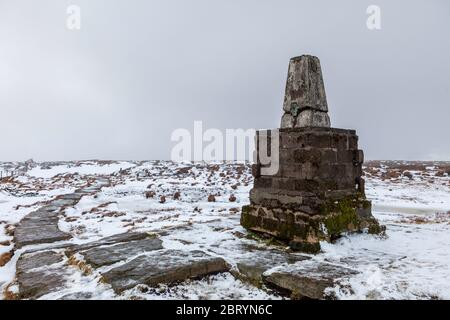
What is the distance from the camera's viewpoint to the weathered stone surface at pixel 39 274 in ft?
11.7

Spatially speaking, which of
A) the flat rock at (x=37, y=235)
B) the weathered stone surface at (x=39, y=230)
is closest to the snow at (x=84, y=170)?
the weathered stone surface at (x=39, y=230)

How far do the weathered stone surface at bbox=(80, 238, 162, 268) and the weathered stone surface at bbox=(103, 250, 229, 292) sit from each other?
289 millimetres

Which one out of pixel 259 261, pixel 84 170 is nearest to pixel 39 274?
pixel 259 261

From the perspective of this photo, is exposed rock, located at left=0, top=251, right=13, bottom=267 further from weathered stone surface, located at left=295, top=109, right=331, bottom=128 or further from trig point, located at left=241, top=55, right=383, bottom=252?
weathered stone surface, located at left=295, top=109, right=331, bottom=128

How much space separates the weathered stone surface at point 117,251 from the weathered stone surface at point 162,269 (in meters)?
0.29

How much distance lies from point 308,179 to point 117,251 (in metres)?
3.24

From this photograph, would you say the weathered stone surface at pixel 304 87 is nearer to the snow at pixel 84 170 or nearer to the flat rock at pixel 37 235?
the flat rock at pixel 37 235

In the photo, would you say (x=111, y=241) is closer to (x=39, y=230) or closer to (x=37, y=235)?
(x=37, y=235)

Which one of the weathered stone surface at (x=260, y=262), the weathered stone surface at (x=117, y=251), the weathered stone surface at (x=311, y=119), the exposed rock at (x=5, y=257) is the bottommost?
the exposed rock at (x=5, y=257)

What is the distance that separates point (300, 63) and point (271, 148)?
1648mm

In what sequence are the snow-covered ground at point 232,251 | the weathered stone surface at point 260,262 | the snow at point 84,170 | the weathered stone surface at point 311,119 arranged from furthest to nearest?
1. the snow at point 84,170
2. the weathered stone surface at point 311,119
3. the weathered stone surface at point 260,262
4. the snow-covered ground at point 232,251

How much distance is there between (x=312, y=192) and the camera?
5320 mm
